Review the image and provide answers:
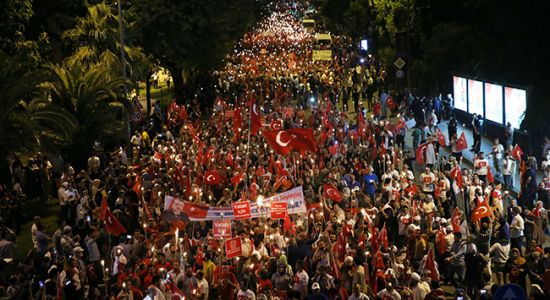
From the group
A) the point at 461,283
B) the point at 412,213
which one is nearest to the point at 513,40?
the point at 412,213

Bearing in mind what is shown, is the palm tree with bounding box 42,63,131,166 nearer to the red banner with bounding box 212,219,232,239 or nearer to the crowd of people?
the crowd of people

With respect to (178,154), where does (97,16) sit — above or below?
above

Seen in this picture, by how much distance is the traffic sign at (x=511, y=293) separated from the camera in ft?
36.6

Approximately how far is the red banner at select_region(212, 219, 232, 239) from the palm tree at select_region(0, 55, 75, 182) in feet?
32.6

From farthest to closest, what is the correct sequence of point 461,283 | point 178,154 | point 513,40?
point 513,40
point 178,154
point 461,283

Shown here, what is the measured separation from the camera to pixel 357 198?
66.8 feet

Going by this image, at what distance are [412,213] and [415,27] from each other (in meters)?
32.1

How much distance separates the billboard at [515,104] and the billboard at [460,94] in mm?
4845

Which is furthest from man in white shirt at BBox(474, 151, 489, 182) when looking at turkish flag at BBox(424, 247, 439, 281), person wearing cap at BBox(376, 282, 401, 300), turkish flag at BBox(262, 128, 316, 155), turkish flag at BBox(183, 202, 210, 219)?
person wearing cap at BBox(376, 282, 401, 300)

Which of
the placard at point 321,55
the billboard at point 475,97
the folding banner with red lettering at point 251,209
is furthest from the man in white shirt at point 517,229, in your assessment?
the placard at point 321,55

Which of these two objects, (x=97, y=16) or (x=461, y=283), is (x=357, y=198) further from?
(x=97, y=16)

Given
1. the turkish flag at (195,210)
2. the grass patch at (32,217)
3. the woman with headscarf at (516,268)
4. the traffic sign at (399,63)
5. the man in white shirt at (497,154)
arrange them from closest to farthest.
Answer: the woman with headscarf at (516,268) < the turkish flag at (195,210) < the grass patch at (32,217) < the man in white shirt at (497,154) < the traffic sign at (399,63)

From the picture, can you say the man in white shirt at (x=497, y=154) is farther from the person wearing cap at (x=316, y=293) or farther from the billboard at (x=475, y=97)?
the person wearing cap at (x=316, y=293)

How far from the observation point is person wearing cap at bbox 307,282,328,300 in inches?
526
